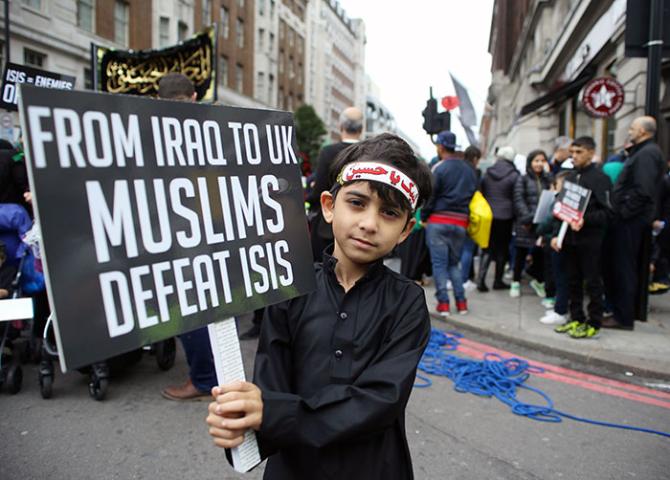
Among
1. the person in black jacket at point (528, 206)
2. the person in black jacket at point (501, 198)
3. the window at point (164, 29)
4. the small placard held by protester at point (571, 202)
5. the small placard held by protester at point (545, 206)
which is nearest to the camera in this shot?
the small placard held by protester at point (571, 202)

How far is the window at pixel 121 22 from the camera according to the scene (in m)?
23.5

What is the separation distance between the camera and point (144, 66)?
8305mm

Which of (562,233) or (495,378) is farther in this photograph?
(562,233)

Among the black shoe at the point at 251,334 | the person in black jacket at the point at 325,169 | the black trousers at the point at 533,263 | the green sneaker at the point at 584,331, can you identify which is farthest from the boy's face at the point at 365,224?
the black trousers at the point at 533,263

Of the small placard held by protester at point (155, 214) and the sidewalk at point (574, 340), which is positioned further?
the sidewalk at point (574, 340)

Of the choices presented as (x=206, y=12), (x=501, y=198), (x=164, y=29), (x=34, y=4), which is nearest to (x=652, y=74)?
(x=501, y=198)

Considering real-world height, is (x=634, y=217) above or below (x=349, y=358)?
above

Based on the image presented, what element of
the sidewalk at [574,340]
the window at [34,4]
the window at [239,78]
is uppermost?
the window at [239,78]

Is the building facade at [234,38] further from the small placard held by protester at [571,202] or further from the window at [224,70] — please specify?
the small placard held by protester at [571,202]

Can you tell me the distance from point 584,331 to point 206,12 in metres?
32.5

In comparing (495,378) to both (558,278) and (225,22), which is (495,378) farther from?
(225,22)

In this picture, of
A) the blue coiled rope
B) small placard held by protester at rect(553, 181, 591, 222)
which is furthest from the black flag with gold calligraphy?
the blue coiled rope

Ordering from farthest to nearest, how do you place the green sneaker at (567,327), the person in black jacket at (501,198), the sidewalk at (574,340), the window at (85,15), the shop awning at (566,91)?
the window at (85,15) < the shop awning at (566,91) < the person in black jacket at (501,198) < the green sneaker at (567,327) < the sidewalk at (574,340)

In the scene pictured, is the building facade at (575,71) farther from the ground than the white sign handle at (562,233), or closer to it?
farther from the ground
